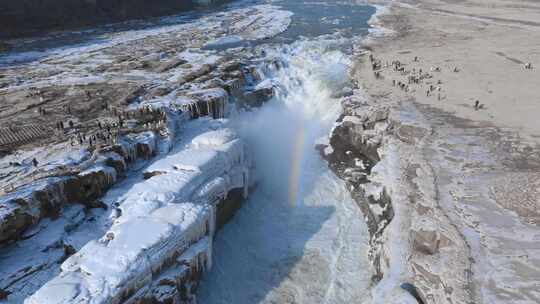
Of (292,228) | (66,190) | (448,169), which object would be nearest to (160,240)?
(66,190)

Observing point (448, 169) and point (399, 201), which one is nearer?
point (399, 201)

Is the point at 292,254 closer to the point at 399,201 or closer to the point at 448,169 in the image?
the point at 399,201

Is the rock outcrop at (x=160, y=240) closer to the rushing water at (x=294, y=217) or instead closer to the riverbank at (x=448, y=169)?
the rushing water at (x=294, y=217)

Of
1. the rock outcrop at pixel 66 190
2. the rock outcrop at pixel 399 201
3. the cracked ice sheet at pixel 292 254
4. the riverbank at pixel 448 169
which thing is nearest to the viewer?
the rock outcrop at pixel 399 201

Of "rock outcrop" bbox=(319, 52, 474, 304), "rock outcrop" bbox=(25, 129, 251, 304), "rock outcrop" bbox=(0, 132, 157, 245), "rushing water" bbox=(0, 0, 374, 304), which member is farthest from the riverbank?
"rock outcrop" bbox=(0, 132, 157, 245)

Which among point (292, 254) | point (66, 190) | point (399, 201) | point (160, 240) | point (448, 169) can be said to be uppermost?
point (66, 190)

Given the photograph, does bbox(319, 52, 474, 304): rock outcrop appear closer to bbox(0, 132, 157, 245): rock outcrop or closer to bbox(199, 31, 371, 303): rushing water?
bbox(199, 31, 371, 303): rushing water

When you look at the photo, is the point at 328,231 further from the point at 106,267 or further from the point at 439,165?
the point at 106,267

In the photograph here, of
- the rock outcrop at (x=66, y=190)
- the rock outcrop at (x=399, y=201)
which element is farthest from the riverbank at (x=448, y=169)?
the rock outcrop at (x=66, y=190)
